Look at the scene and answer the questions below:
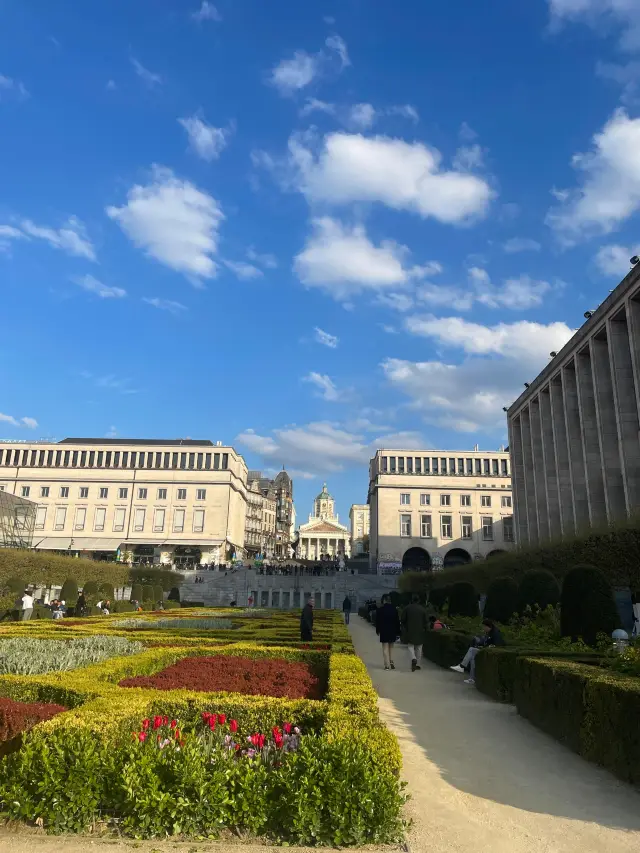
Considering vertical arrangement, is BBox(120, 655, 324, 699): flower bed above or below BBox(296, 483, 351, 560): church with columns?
below

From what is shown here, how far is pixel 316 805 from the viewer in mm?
4730

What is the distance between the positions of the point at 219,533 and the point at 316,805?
79197 millimetres

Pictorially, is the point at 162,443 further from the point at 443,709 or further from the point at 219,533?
the point at 443,709

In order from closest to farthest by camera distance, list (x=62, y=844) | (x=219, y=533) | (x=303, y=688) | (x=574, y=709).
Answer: (x=62, y=844), (x=574, y=709), (x=303, y=688), (x=219, y=533)

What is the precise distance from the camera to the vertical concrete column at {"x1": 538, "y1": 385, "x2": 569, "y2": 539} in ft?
140

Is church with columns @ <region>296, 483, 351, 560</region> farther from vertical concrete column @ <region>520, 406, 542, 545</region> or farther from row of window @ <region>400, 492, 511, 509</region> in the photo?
vertical concrete column @ <region>520, 406, 542, 545</region>

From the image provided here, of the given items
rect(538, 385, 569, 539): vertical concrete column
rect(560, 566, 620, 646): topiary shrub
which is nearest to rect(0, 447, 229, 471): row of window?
rect(538, 385, 569, 539): vertical concrete column

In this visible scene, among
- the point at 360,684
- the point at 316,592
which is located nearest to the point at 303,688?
the point at 360,684

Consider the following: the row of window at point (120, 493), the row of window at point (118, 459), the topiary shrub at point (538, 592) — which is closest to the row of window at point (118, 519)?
the row of window at point (120, 493)

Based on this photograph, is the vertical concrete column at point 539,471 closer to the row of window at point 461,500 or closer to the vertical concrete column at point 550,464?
the vertical concrete column at point 550,464

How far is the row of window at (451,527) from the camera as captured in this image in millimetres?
81500

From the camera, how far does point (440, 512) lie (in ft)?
271

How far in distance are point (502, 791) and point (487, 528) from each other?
261 feet

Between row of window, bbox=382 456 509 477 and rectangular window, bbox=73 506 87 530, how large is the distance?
43.4m
